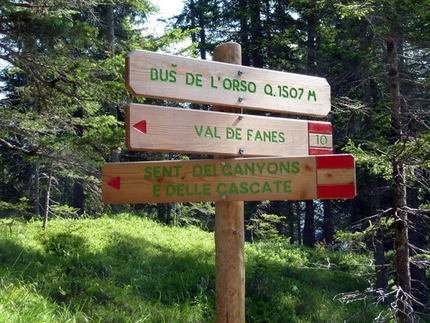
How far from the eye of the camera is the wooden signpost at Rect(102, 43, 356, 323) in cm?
334

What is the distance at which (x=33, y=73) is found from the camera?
8.80m

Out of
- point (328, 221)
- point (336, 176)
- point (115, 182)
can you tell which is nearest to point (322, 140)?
point (336, 176)

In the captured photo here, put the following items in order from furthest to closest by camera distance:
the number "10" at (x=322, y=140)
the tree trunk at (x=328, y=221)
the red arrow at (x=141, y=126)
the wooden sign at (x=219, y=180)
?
the tree trunk at (x=328, y=221) < the number "10" at (x=322, y=140) < the wooden sign at (x=219, y=180) < the red arrow at (x=141, y=126)

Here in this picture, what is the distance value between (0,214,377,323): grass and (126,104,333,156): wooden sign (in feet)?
14.5

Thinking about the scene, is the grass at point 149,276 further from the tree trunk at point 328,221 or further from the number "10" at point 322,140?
the tree trunk at point 328,221

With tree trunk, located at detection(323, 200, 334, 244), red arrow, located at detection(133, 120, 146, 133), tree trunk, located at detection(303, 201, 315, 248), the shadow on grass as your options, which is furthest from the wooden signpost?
tree trunk, located at detection(303, 201, 315, 248)

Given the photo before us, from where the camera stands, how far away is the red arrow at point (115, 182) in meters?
3.54

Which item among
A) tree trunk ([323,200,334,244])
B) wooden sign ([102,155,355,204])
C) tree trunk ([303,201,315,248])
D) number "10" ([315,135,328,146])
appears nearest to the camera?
wooden sign ([102,155,355,204])

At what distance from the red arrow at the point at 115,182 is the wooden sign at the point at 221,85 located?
67 cm

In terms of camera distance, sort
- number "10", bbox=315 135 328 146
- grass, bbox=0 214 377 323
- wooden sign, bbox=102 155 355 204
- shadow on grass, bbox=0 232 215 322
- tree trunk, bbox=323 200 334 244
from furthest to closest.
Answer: tree trunk, bbox=323 200 334 244 → grass, bbox=0 214 377 323 → shadow on grass, bbox=0 232 215 322 → number "10", bbox=315 135 328 146 → wooden sign, bbox=102 155 355 204

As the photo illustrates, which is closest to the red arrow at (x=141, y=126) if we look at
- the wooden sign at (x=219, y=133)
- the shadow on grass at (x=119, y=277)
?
the wooden sign at (x=219, y=133)

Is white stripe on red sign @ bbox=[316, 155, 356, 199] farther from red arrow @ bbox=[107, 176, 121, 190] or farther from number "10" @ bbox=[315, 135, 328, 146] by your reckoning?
red arrow @ bbox=[107, 176, 121, 190]

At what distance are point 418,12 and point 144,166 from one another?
20.0 feet

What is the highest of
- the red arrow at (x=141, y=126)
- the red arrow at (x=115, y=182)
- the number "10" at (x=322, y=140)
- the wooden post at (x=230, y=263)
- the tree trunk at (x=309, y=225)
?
the red arrow at (x=141, y=126)
